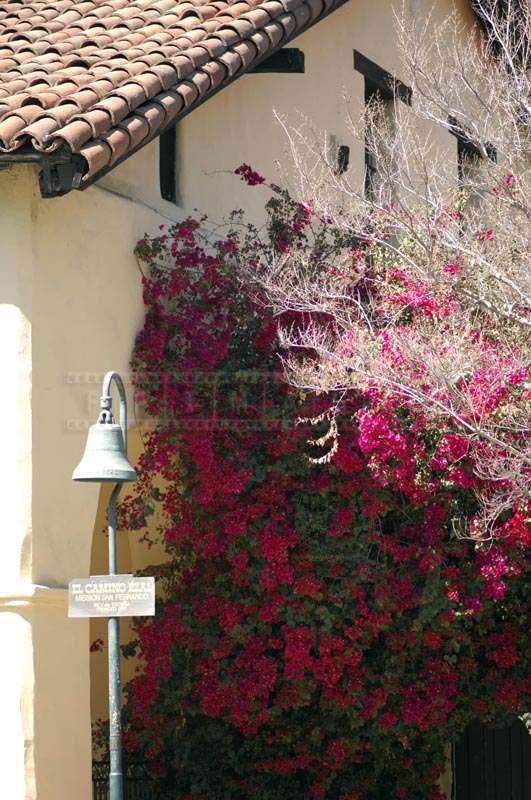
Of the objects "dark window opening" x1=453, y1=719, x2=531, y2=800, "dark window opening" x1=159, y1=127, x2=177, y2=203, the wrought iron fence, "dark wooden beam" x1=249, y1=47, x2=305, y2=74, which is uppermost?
"dark wooden beam" x1=249, y1=47, x2=305, y2=74

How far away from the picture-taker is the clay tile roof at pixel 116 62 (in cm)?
1041

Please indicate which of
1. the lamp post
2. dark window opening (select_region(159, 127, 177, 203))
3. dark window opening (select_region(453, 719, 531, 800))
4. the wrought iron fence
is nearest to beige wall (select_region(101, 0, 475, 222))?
dark window opening (select_region(159, 127, 177, 203))

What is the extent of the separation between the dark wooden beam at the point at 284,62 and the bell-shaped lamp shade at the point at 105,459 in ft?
16.5

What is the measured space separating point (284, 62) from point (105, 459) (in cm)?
536

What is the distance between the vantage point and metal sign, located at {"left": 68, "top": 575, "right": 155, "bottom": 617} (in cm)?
918

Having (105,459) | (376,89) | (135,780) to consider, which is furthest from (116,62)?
(135,780)

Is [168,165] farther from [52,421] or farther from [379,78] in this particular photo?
[379,78]

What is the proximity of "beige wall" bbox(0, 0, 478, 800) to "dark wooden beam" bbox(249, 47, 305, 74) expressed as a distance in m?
1.60

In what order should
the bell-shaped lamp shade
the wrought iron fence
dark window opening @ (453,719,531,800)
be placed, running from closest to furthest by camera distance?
the bell-shaped lamp shade, the wrought iron fence, dark window opening @ (453,719,531,800)

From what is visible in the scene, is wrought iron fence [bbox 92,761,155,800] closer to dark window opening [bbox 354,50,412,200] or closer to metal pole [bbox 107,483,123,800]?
metal pole [bbox 107,483,123,800]

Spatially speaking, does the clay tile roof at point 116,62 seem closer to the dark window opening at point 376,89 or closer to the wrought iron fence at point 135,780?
the dark window opening at point 376,89

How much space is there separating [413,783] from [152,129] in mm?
5860

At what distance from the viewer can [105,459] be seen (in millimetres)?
9141

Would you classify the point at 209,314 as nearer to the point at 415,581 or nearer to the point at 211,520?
the point at 211,520
